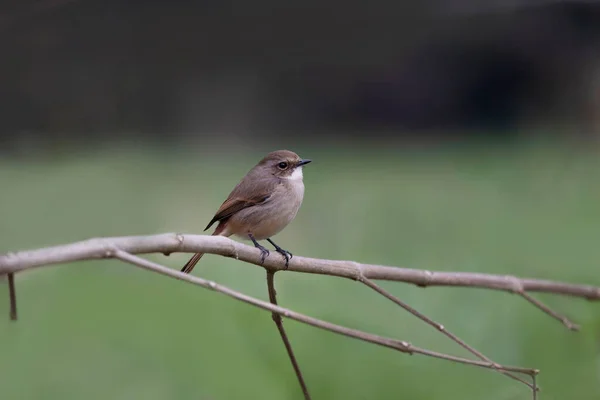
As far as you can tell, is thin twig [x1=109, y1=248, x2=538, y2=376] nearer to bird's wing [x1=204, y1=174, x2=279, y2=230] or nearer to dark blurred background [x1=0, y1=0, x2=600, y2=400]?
dark blurred background [x1=0, y1=0, x2=600, y2=400]

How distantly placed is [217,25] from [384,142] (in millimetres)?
1308

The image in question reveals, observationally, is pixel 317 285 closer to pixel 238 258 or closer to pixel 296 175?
pixel 296 175

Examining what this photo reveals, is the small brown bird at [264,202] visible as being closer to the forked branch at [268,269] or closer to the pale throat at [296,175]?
the pale throat at [296,175]

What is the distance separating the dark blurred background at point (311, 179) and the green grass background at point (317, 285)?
0.01m

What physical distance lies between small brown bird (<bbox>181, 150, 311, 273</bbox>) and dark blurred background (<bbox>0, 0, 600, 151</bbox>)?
1079 mm

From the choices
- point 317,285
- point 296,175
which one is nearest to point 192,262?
point 296,175

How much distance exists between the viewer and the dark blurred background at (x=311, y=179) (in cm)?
195

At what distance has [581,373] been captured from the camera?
2539 millimetres

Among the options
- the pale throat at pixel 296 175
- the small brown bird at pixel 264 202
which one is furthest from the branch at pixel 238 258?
the pale throat at pixel 296 175

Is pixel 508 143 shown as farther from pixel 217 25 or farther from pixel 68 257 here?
pixel 68 257

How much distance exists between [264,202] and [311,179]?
5.47ft

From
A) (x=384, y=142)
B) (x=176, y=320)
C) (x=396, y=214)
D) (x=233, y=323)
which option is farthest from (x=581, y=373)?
(x=384, y=142)

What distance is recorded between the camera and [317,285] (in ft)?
9.73

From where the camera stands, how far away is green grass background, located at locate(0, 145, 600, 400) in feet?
5.73
